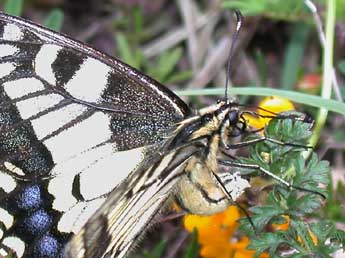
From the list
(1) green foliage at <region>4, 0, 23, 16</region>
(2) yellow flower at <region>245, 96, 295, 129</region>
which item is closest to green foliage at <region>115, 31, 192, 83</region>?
(1) green foliage at <region>4, 0, 23, 16</region>

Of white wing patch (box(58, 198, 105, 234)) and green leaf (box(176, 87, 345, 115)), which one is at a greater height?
green leaf (box(176, 87, 345, 115))

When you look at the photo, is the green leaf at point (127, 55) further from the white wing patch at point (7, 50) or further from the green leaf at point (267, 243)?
the green leaf at point (267, 243)

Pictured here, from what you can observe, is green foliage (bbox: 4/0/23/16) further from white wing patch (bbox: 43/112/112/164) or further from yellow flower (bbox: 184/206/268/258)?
yellow flower (bbox: 184/206/268/258)

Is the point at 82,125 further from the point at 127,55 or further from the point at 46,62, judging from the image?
the point at 127,55

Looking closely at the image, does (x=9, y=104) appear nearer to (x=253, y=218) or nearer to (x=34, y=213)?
(x=34, y=213)

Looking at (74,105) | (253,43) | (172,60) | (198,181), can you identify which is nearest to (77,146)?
(74,105)
